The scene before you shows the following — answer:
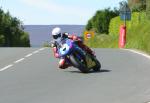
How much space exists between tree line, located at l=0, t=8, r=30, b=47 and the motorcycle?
60655 mm

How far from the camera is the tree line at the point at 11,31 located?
275 ft

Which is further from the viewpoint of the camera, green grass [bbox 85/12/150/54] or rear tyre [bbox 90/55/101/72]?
green grass [bbox 85/12/150/54]

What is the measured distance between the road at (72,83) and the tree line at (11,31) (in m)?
58.8

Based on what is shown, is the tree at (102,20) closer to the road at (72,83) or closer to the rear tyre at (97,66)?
the road at (72,83)

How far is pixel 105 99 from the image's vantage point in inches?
537

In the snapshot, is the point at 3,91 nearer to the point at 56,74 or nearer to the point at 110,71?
the point at 56,74

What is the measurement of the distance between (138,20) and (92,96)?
33.6 m

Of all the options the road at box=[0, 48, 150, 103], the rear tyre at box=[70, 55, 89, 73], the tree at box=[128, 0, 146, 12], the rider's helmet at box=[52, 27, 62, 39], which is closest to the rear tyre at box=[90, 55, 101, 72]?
the road at box=[0, 48, 150, 103]

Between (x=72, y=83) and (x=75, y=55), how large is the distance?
248cm

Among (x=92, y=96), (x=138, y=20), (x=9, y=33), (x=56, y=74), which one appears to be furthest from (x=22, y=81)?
(x=9, y=33)

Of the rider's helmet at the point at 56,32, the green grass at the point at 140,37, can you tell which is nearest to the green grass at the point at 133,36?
the green grass at the point at 140,37

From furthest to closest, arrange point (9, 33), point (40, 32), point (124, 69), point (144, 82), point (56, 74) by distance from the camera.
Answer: point (40, 32) < point (9, 33) < point (124, 69) < point (56, 74) < point (144, 82)

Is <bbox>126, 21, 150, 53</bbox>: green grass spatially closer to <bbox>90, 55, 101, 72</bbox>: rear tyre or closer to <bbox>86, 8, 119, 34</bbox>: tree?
<bbox>90, 55, 101, 72</bbox>: rear tyre

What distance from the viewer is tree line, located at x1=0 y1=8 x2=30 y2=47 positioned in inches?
3297
